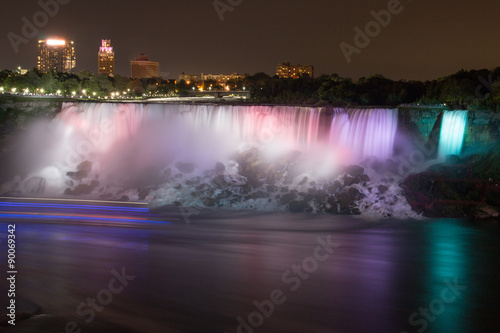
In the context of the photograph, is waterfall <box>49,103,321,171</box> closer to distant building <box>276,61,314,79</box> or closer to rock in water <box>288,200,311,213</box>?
rock in water <box>288,200,311,213</box>

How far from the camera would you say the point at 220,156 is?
3148cm

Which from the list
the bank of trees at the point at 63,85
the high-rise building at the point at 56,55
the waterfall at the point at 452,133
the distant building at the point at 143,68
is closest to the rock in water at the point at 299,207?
the waterfall at the point at 452,133

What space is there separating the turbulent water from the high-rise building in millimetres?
104486

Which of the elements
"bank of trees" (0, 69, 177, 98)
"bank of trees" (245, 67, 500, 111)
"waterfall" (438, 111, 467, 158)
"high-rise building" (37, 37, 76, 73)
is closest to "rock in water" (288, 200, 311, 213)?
"waterfall" (438, 111, 467, 158)

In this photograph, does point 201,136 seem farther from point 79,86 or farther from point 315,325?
point 79,86

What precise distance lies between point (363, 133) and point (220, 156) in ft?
27.4

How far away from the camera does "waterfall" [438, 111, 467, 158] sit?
27172mm

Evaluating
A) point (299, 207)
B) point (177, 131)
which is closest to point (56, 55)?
point (177, 131)

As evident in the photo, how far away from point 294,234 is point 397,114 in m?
12.1

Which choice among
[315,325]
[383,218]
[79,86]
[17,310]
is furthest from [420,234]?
[79,86]

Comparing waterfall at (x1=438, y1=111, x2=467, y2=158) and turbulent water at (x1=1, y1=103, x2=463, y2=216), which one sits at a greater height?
waterfall at (x1=438, y1=111, x2=467, y2=158)

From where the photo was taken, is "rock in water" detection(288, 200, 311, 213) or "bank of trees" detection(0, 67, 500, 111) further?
"bank of trees" detection(0, 67, 500, 111)

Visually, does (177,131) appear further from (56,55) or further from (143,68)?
(143,68)

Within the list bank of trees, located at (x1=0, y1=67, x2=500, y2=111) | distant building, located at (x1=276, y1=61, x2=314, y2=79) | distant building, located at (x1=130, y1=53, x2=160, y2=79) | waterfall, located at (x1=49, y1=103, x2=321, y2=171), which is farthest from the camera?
distant building, located at (x1=130, y1=53, x2=160, y2=79)
